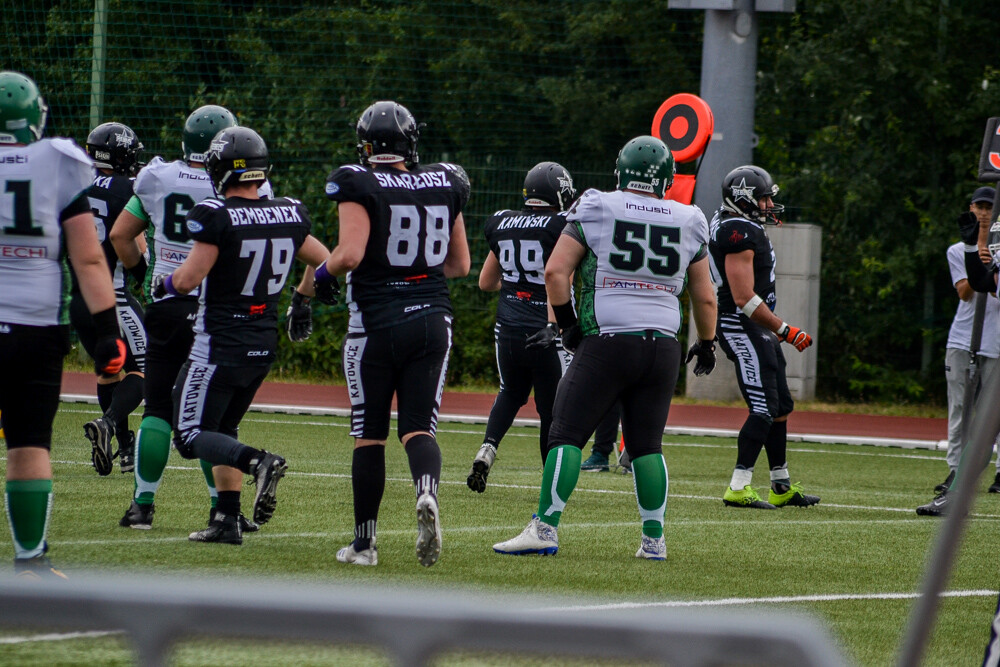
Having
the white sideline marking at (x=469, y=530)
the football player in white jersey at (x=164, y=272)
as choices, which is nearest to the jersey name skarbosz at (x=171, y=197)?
the football player in white jersey at (x=164, y=272)

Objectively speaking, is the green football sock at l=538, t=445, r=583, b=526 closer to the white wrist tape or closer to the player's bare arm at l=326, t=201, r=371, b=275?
Result: the player's bare arm at l=326, t=201, r=371, b=275

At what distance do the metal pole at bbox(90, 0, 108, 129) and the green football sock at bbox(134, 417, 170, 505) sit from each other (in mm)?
14125

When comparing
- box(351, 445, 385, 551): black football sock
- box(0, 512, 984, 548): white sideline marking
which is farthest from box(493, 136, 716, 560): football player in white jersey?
box(0, 512, 984, 548): white sideline marking

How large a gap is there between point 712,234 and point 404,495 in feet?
8.37

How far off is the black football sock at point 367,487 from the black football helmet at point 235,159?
1325mm

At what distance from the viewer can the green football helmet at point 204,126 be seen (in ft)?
23.9

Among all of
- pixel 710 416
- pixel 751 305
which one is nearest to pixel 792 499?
pixel 751 305

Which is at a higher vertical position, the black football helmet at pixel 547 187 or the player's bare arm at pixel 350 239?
the black football helmet at pixel 547 187

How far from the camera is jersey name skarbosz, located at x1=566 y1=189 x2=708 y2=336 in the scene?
261 inches

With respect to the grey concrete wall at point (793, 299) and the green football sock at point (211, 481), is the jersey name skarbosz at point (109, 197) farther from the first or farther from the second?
the grey concrete wall at point (793, 299)

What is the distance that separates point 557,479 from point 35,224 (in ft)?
8.85

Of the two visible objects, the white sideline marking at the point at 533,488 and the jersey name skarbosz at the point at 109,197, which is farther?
the white sideline marking at the point at 533,488

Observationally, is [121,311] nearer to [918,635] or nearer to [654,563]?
[654,563]

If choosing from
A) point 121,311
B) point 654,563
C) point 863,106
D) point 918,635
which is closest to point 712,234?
point 654,563
